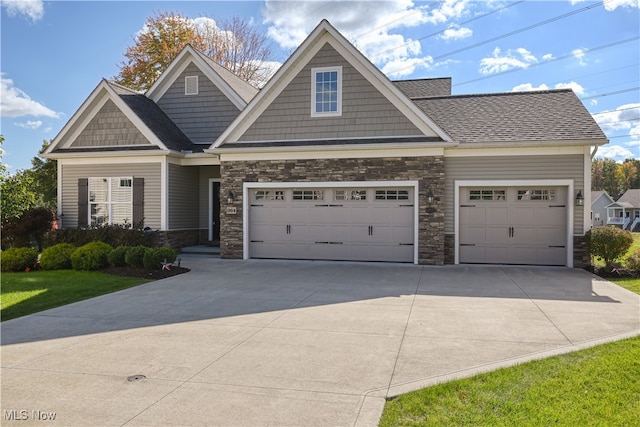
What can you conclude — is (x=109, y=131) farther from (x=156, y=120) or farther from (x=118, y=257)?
(x=118, y=257)

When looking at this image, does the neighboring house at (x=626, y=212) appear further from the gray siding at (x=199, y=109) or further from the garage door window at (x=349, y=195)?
the gray siding at (x=199, y=109)

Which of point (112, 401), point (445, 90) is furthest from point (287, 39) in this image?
point (112, 401)

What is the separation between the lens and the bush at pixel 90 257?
492 inches

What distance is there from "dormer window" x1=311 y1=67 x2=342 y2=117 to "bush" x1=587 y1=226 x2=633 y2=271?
7974 mm

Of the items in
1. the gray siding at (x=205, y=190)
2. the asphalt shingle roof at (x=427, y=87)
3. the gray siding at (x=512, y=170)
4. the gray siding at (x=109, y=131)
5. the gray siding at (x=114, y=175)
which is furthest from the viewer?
the asphalt shingle roof at (x=427, y=87)

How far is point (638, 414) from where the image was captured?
3766 millimetres

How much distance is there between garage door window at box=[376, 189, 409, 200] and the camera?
1355 centimetres

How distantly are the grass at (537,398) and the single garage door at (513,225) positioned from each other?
8.42 meters

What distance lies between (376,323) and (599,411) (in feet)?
11.1

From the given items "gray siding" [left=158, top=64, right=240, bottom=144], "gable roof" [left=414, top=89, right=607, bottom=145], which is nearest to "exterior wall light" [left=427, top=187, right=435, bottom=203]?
"gable roof" [left=414, top=89, right=607, bottom=145]

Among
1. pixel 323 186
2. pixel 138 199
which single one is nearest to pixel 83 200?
pixel 138 199

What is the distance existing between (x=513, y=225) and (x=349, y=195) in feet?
16.2

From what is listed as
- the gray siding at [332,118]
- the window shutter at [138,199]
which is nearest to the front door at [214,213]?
the window shutter at [138,199]

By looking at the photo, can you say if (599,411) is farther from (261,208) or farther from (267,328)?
(261,208)
